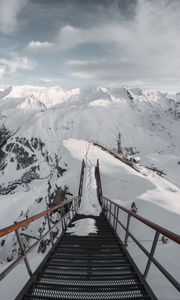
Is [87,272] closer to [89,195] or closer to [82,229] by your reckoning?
[82,229]

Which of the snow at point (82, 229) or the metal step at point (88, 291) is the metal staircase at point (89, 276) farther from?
the snow at point (82, 229)

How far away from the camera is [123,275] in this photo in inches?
201

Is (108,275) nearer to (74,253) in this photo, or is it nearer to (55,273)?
(55,273)

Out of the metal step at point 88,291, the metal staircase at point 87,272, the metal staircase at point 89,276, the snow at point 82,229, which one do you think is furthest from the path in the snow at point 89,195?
the metal step at point 88,291

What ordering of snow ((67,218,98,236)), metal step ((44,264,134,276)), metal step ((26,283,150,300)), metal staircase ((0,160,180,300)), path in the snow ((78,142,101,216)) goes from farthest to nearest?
1. path in the snow ((78,142,101,216))
2. snow ((67,218,98,236))
3. metal step ((44,264,134,276))
4. metal step ((26,283,150,300))
5. metal staircase ((0,160,180,300))

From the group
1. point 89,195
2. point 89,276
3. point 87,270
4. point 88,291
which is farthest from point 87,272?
point 89,195

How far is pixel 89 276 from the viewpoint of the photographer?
506cm

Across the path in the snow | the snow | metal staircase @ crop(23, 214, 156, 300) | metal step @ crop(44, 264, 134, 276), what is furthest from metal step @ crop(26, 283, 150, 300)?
the path in the snow

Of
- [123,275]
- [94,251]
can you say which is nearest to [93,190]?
[94,251]

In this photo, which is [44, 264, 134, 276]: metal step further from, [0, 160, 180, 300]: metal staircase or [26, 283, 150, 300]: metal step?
[26, 283, 150, 300]: metal step

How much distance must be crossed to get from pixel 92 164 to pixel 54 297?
21.2 meters

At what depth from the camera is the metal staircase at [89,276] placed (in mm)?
4324

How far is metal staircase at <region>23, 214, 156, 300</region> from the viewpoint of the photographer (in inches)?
170

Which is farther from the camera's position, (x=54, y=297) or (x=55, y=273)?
(x=55, y=273)
